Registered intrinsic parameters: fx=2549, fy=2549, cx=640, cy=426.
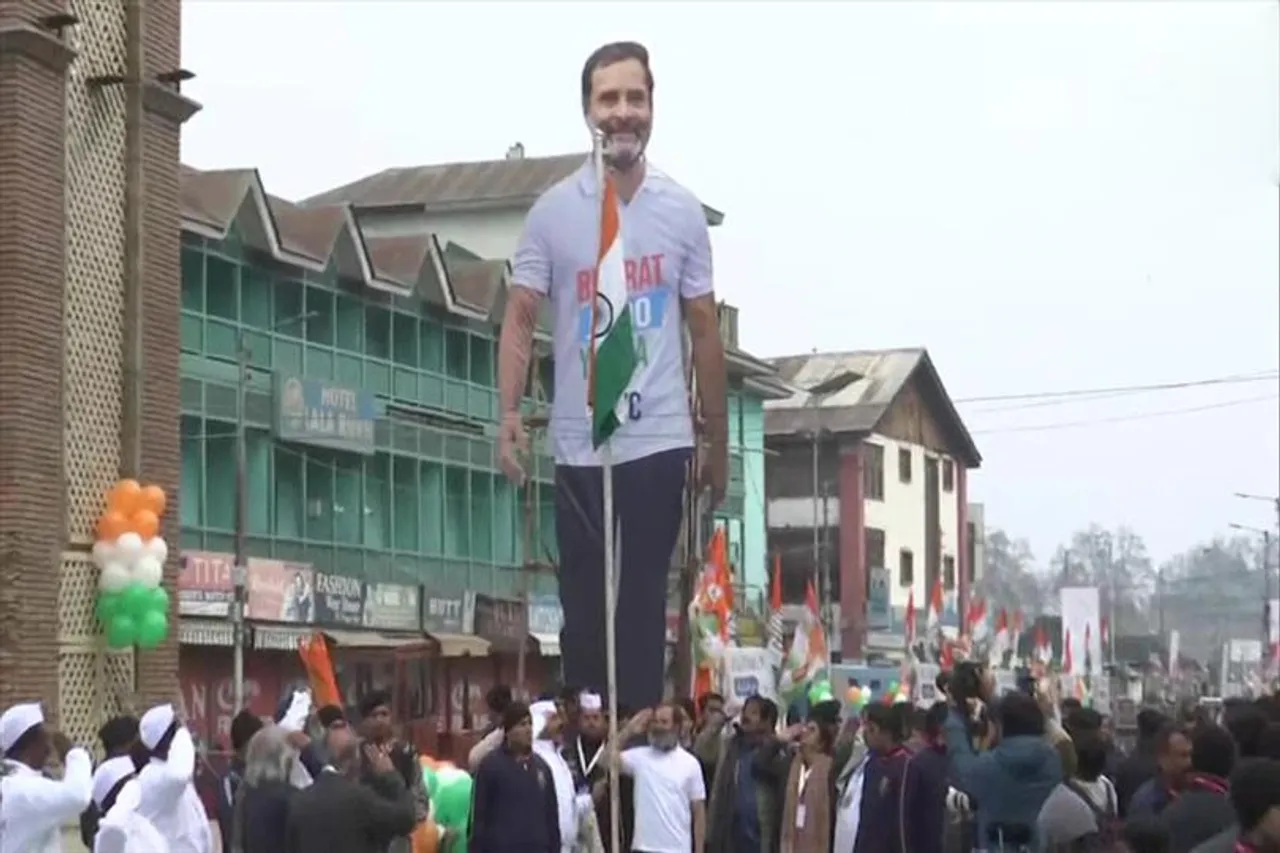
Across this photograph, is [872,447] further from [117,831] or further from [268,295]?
[117,831]

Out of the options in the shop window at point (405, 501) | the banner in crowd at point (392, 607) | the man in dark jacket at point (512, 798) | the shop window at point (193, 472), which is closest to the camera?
the man in dark jacket at point (512, 798)

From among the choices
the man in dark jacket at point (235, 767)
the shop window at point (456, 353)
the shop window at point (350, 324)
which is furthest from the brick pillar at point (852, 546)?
the man in dark jacket at point (235, 767)

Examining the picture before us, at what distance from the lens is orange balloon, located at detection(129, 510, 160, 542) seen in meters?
22.7

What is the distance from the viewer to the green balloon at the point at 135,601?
22578mm

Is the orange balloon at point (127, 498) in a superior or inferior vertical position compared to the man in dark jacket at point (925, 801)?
superior

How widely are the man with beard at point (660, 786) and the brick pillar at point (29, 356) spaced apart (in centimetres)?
770

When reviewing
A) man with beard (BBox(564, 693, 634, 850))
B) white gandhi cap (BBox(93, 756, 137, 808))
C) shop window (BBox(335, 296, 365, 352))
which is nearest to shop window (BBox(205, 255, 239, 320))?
shop window (BBox(335, 296, 365, 352))

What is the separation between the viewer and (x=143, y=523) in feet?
74.7

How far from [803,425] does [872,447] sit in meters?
2.21

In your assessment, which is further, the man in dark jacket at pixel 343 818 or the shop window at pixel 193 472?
the shop window at pixel 193 472

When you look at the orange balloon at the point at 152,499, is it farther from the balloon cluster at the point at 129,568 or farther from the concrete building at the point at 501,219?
the concrete building at the point at 501,219

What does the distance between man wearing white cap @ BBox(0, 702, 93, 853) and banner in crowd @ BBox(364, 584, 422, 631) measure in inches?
1278

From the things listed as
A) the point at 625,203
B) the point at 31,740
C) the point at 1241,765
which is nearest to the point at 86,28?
the point at 625,203

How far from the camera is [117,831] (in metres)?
12.1
